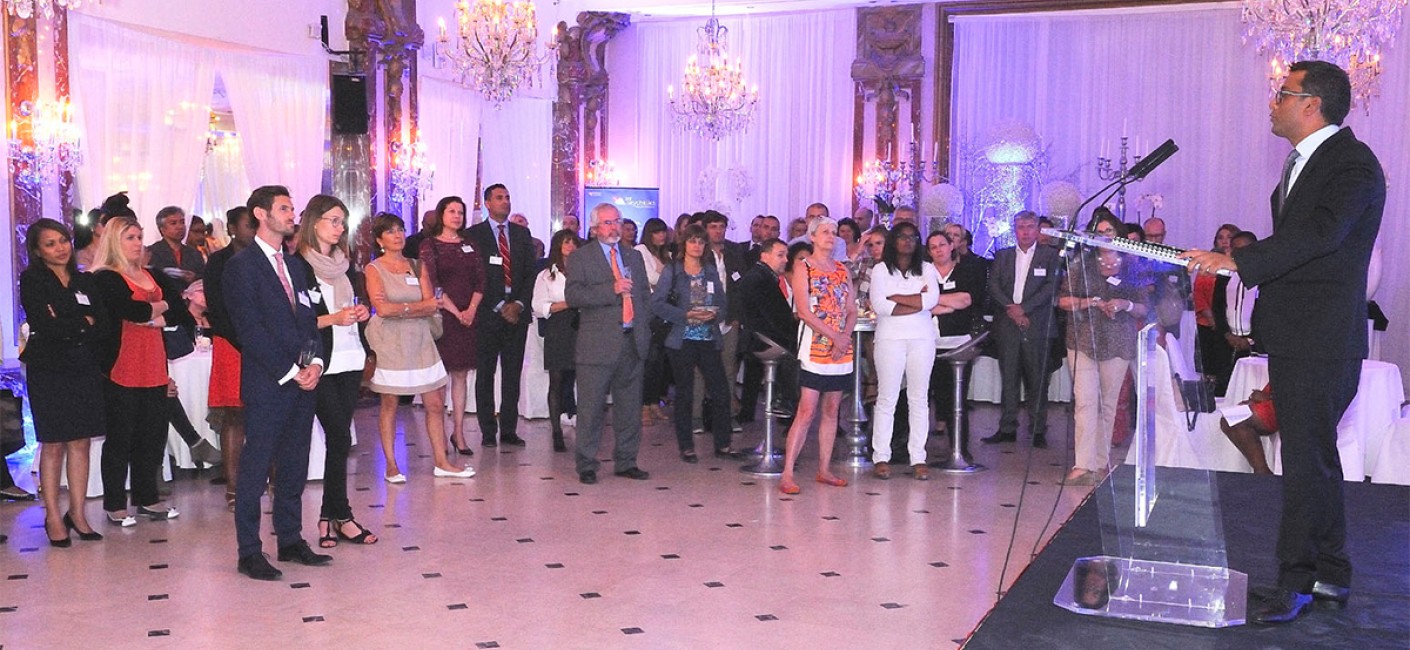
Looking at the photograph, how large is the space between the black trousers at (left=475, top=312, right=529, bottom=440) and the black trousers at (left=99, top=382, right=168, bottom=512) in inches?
105

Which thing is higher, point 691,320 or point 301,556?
point 691,320

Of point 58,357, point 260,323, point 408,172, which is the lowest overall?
point 58,357

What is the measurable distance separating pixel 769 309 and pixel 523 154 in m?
8.75

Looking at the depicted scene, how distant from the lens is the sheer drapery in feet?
47.5

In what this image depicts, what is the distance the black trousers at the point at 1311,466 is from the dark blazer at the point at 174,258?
254 inches

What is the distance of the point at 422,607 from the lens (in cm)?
508

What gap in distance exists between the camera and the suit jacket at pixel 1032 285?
29.1 feet

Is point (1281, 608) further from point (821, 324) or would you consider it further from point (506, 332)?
point (506, 332)

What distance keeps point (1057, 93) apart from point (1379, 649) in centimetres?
1247

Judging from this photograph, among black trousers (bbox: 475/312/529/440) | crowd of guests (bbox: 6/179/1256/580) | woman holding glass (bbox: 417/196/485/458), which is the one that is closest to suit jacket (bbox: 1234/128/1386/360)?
crowd of guests (bbox: 6/179/1256/580)

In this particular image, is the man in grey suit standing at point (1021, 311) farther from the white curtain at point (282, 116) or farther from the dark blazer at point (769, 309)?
the white curtain at point (282, 116)

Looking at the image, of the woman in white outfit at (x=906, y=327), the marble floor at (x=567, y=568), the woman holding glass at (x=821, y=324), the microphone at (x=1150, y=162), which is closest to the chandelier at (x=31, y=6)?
the marble floor at (x=567, y=568)

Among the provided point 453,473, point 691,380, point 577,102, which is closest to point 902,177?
point 577,102

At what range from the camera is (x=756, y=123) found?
1694 cm
